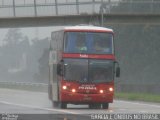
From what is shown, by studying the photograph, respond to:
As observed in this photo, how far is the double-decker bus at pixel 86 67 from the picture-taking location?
33.9 m

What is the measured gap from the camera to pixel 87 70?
3403 cm

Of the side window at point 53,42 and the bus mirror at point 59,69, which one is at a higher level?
the side window at point 53,42

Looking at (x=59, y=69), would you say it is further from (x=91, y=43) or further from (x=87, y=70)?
(x=91, y=43)

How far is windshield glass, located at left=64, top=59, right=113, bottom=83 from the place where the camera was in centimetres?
3391

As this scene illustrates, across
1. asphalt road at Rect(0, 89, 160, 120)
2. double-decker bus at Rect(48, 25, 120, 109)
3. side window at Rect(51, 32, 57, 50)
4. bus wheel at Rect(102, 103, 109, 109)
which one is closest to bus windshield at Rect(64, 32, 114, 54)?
double-decker bus at Rect(48, 25, 120, 109)

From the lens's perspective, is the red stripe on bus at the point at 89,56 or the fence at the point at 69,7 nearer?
the red stripe on bus at the point at 89,56

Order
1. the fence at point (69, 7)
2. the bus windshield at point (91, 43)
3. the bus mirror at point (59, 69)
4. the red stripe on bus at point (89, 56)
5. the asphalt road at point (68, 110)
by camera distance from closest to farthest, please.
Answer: the asphalt road at point (68, 110) → the bus mirror at point (59, 69) → the red stripe on bus at point (89, 56) → the bus windshield at point (91, 43) → the fence at point (69, 7)

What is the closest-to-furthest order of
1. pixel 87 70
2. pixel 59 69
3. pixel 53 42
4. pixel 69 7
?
1. pixel 59 69
2. pixel 87 70
3. pixel 53 42
4. pixel 69 7

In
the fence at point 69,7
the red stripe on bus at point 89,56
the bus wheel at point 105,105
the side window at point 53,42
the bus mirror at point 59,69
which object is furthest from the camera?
the fence at point 69,7

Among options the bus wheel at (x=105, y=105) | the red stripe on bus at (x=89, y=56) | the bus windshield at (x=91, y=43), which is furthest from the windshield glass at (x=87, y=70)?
the bus wheel at (x=105, y=105)

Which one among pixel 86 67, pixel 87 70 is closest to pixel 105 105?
pixel 87 70

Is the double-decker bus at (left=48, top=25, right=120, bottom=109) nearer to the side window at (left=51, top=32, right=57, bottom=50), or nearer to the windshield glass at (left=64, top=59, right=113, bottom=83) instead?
the windshield glass at (left=64, top=59, right=113, bottom=83)

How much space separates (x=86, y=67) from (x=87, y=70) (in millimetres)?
139

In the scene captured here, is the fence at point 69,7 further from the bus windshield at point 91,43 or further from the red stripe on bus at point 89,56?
the red stripe on bus at point 89,56
